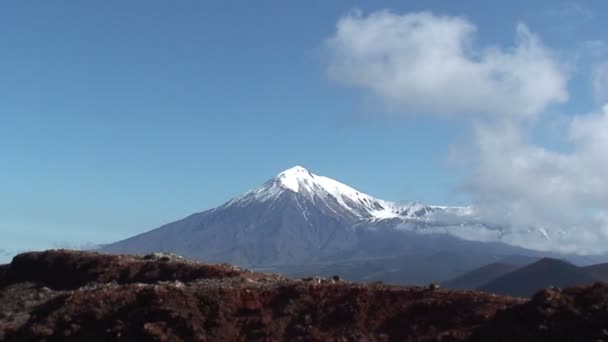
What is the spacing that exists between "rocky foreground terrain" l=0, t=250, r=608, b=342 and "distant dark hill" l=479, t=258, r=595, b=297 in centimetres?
11350

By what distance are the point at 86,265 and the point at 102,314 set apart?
15.1m

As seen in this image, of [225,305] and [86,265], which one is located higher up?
[86,265]

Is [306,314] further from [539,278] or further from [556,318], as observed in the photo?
[539,278]

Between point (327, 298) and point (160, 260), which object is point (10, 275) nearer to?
point (160, 260)

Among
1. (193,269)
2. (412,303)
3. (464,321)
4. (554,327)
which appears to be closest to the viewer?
(554,327)

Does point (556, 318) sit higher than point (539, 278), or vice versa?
point (539, 278)

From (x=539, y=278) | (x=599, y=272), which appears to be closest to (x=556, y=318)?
(x=539, y=278)

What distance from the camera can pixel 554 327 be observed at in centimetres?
2108

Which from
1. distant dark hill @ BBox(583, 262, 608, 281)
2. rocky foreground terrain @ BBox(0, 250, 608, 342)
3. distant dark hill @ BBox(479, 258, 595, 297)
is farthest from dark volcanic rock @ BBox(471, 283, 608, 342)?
distant dark hill @ BBox(583, 262, 608, 281)

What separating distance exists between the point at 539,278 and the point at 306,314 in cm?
12446

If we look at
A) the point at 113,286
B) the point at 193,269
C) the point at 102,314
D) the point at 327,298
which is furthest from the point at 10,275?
the point at 327,298

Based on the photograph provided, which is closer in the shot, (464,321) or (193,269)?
(464,321)

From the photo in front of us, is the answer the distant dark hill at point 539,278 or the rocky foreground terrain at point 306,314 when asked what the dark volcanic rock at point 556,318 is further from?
the distant dark hill at point 539,278

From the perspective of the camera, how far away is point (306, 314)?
2488 centimetres
